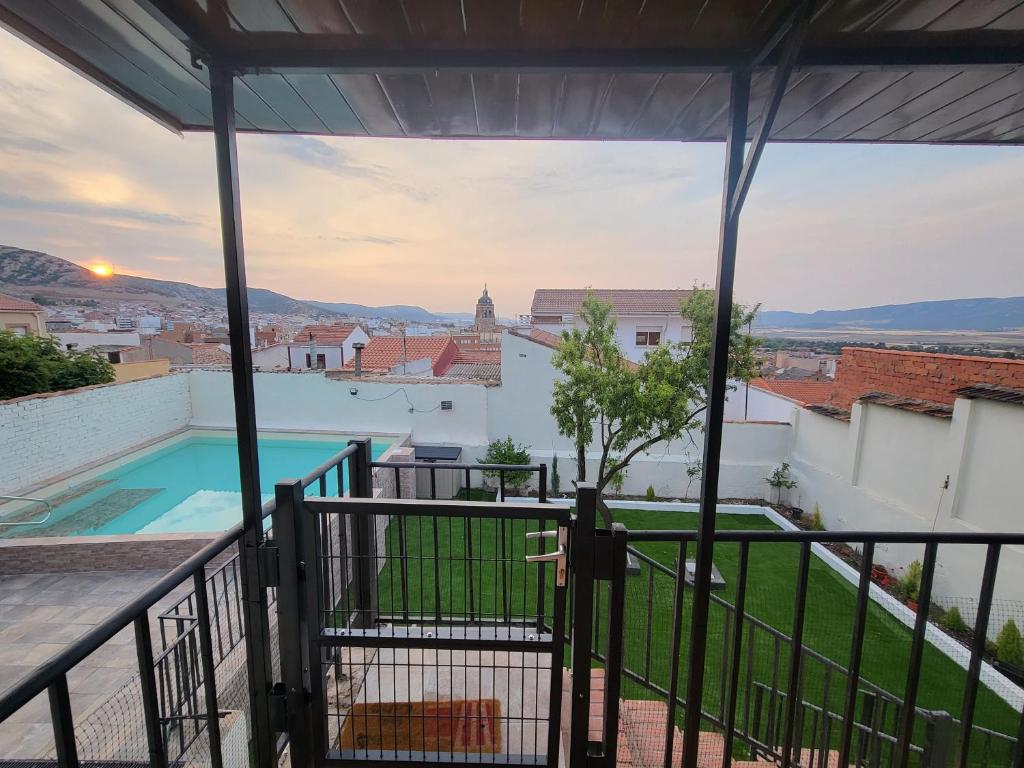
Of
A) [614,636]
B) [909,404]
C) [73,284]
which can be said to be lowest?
[909,404]

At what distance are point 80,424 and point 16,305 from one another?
877cm

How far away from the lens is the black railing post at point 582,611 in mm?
1198

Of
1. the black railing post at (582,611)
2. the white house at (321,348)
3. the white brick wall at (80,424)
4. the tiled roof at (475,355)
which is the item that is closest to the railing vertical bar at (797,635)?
the black railing post at (582,611)

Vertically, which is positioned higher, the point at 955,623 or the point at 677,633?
the point at 677,633

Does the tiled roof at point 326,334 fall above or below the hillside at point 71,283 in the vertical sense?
below

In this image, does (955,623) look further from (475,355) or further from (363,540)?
(475,355)

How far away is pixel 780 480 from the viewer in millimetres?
8312

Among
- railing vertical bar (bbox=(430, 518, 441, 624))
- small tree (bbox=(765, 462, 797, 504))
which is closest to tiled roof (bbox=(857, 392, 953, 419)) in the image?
small tree (bbox=(765, 462, 797, 504))

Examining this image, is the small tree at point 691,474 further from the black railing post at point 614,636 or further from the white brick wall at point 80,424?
the white brick wall at point 80,424

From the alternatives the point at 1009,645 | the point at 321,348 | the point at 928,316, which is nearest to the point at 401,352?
the point at 321,348

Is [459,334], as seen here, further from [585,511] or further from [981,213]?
[585,511]

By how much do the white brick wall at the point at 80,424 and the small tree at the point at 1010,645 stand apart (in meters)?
12.9

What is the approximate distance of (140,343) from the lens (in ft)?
50.1

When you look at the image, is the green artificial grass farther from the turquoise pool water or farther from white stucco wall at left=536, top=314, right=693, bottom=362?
white stucco wall at left=536, top=314, right=693, bottom=362
